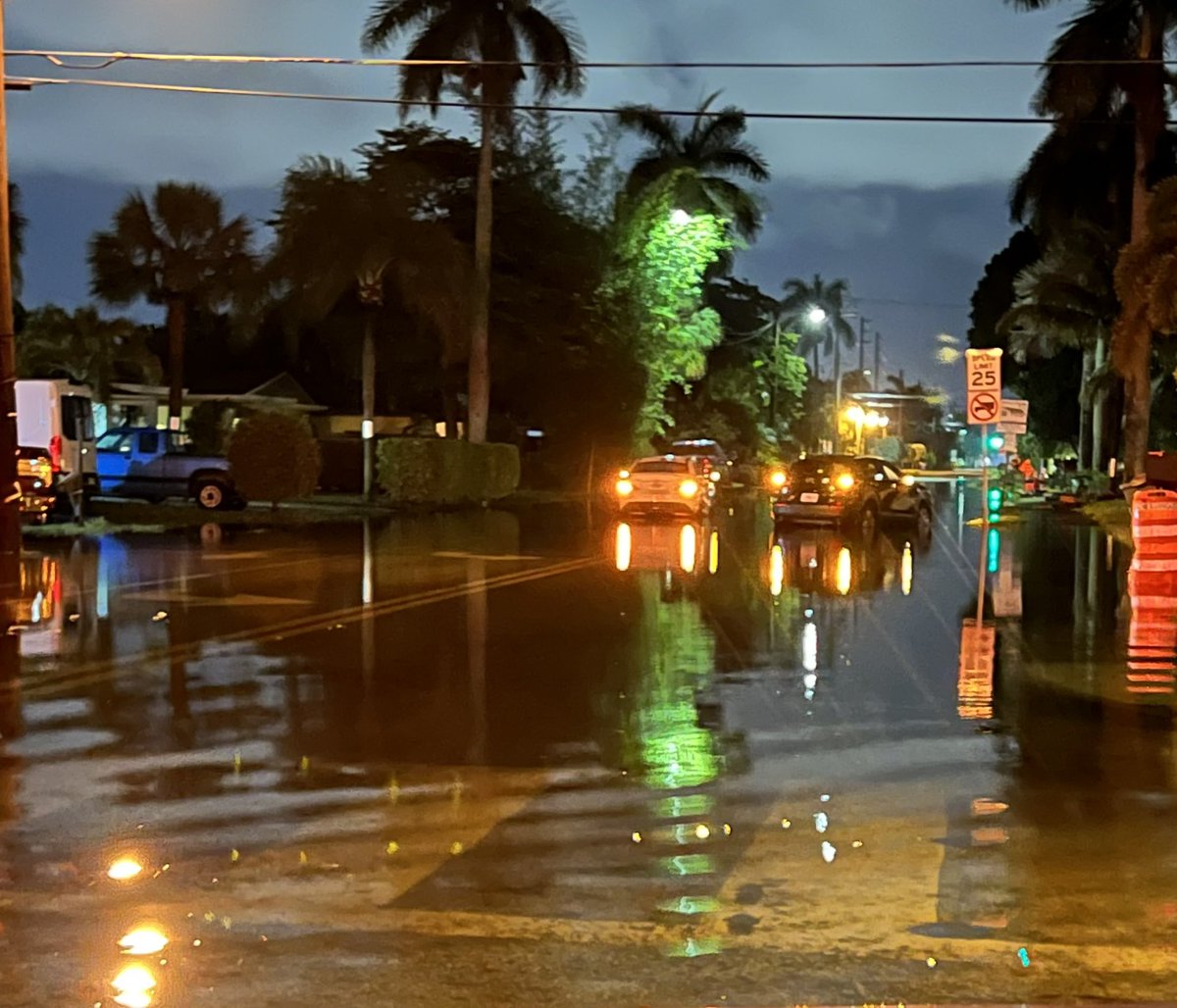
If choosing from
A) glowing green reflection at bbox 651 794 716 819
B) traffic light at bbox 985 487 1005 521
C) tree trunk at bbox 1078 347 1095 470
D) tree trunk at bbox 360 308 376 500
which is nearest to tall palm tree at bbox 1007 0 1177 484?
traffic light at bbox 985 487 1005 521

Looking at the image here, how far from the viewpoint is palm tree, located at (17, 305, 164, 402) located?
5991cm

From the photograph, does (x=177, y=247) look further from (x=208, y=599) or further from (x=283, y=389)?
(x=208, y=599)

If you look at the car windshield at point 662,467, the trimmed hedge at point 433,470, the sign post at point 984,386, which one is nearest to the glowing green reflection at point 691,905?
the sign post at point 984,386

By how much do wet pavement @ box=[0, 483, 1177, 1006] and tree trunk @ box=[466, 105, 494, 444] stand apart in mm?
23303

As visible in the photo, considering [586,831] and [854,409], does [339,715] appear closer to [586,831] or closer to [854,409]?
[586,831]

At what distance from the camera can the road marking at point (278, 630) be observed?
40.2 feet

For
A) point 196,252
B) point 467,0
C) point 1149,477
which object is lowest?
point 1149,477

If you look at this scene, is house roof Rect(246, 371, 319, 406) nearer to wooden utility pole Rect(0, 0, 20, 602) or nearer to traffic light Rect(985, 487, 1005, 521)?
traffic light Rect(985, 487, 1005, 521)

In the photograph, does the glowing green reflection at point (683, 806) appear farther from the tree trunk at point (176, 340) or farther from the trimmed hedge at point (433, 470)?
the tree trunk at point (176, 340)

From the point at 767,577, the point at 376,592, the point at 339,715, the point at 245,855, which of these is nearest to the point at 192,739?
the point at 339,715

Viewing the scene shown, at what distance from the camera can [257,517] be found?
32.3 metres

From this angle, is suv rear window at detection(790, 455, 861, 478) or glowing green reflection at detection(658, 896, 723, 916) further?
suv rear window at detection(790, 455, 861, 478)

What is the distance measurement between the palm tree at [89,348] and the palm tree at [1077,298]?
33.7 m

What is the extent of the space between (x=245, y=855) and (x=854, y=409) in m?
94.6
